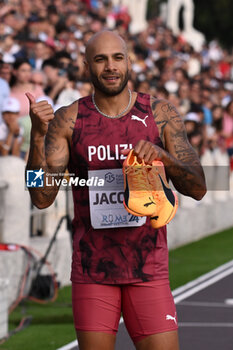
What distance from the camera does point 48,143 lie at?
4.51 m

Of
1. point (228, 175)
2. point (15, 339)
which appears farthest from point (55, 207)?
point (228, 175)

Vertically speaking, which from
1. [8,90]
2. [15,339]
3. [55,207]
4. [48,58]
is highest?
[48,58]

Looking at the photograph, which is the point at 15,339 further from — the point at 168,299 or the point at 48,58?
the point at 48,58

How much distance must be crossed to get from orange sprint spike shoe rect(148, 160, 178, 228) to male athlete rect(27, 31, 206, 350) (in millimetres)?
104

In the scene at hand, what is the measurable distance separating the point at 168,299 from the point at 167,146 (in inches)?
29.7

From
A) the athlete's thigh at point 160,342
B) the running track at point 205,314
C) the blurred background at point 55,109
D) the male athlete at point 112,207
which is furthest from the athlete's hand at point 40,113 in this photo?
the running track at point 205,314

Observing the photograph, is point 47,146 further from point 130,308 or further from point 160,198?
point 130,308

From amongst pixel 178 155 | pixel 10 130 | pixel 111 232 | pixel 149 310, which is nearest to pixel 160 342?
pixel 149 310

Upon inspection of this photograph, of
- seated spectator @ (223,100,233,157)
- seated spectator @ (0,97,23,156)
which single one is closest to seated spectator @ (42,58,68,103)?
seated spectator @ (0,97,23,156)

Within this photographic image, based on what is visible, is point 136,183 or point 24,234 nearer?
point 136,183

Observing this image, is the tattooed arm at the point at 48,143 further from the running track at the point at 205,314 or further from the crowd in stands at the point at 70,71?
the crowd in stands at the point at 70,71

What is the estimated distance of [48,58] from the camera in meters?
12.6

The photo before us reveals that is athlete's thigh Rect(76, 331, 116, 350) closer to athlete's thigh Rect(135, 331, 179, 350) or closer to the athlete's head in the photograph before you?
athlete's thigh Rect(135, 331, 179, 350)

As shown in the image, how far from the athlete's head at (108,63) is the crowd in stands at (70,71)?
5.20 meters
